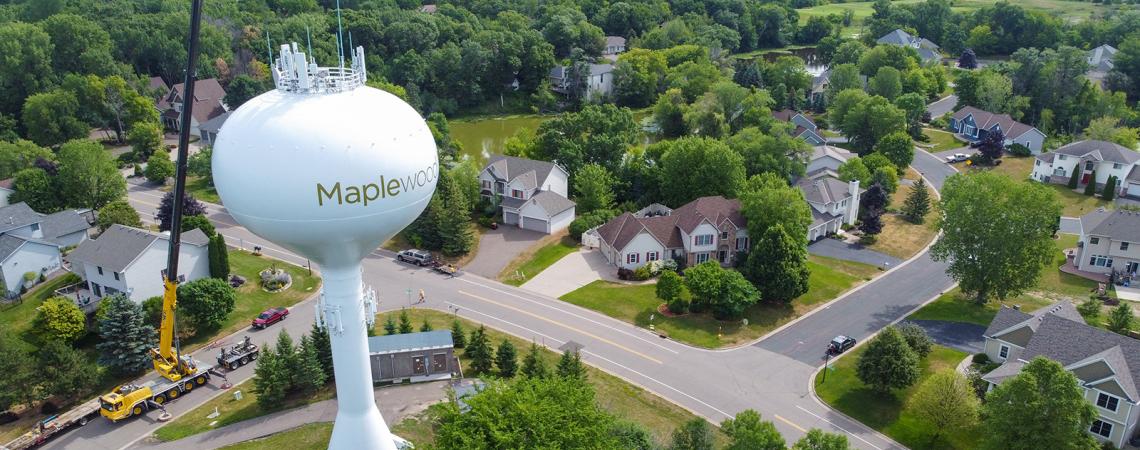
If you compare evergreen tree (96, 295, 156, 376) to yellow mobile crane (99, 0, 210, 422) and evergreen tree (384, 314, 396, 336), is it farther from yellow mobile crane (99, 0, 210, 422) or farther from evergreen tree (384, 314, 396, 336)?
evergreen tree (384, 314, 396, 336)

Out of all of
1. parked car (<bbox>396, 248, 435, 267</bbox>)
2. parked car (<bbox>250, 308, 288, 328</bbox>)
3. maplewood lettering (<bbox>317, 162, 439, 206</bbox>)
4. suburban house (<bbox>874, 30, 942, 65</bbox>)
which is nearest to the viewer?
maplewood lettering (<bbox>317, 162, 439, 206</bbox>)

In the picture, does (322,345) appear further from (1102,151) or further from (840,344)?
(1102,151)

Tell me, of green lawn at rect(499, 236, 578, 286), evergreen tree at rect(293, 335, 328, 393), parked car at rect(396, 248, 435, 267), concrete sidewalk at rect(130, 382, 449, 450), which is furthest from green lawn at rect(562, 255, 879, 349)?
evergreen tree at rect(293, 335, 328, 393)

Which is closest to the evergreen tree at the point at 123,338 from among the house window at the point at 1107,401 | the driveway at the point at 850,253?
the driveway at the point at 850,253

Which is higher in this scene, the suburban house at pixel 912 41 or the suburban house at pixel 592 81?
the suburban house at pixel 912 41

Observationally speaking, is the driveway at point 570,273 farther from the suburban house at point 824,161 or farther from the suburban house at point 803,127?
the suburban house at point 803,127

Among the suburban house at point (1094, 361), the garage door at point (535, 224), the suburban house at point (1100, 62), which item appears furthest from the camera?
the suburban house at point (1100, 62)

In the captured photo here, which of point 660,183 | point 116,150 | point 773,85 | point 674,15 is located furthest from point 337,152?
point 674,15

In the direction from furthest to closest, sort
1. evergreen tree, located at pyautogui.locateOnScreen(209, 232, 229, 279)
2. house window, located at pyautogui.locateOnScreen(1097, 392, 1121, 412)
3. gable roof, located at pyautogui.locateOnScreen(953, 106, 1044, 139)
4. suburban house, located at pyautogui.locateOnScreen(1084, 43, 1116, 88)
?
suburban house, located at pyautogui.locateOnScreen(1084, 43, 1116, 88), gable roof, located at pyautogui.locateOnScreen(953, 106, 1044, 139), evergreen tree, located at pyautogui.locateOnScreen(209, 232, 229, 279), house window, located at pyautogui.locateOnScreen(1097, 392, 1121, 412)

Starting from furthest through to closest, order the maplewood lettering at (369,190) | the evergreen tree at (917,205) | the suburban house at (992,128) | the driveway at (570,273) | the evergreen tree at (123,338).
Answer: the suburban house at (992,128) → the evergreen tree at (917,205) → the driveway at (570,273) → the evergreen tree at (123,338) → the maplewood lettering at (369,190)
